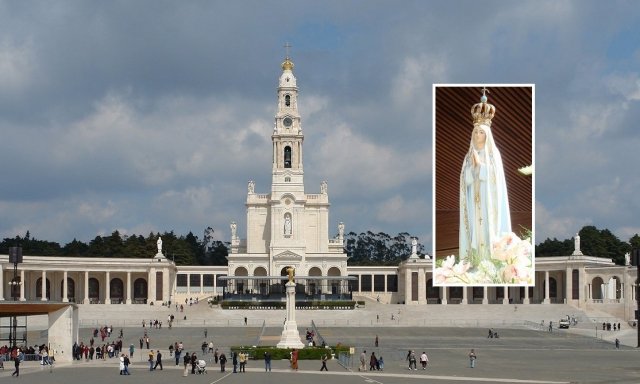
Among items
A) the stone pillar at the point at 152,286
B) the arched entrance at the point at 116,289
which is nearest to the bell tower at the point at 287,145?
the stone pillar at the point at 152,286

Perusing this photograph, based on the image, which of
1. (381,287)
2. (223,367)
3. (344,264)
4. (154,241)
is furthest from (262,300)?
(223,367)

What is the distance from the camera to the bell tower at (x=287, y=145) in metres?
138

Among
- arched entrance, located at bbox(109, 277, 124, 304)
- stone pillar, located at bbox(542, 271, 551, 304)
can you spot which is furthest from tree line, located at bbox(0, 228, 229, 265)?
stone pillar, located at bbox(542, 271, 551, 304)

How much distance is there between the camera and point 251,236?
13962cm

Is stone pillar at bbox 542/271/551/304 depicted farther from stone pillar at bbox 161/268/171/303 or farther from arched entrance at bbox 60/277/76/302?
arched entrance at bbox 60/277/76/302

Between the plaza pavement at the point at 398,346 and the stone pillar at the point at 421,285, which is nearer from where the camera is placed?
the plaza pavement at the point at 398,346

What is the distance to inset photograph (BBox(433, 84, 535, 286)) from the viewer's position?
8088 cm

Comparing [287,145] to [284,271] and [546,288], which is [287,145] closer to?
[284,271]

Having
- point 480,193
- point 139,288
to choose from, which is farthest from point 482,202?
point 139,288

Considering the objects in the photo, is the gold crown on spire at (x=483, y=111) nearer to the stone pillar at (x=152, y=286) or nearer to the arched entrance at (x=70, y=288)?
the stone pillar at (x=152, y=286)

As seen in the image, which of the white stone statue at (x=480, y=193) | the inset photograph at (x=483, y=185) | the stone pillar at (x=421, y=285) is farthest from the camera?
the stone pillar at (x=421, y=285)

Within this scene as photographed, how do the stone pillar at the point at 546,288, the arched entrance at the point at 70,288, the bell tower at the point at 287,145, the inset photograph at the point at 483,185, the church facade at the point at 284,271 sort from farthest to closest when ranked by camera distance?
the bell tower at the point at 287,145 < the arched entrance at the point at 70,288 < the church facade at the point at 284,271 < the stone pillar at the point at 546,288 < the inset photograph at the point at 483,185

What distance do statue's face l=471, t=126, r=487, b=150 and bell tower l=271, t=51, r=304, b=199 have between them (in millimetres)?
57788

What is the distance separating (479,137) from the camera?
8181 cm
